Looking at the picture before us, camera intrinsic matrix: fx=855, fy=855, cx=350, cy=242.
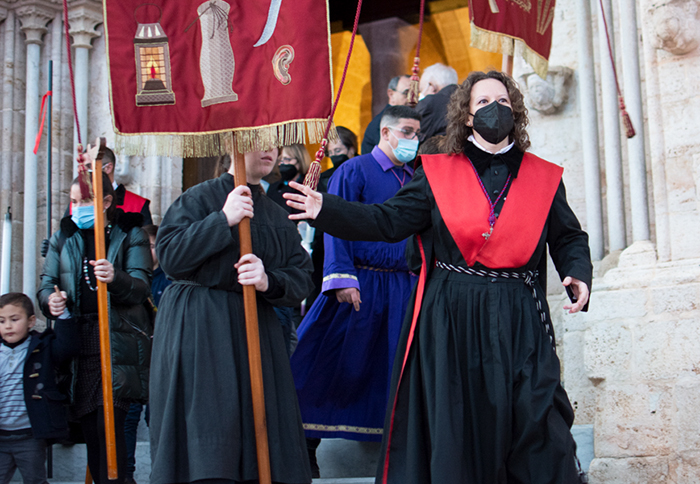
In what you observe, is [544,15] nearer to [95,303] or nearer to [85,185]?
[85,185]

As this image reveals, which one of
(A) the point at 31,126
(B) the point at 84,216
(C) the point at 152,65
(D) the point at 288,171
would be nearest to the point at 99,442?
(B) the point at 84,216

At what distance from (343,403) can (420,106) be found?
1.78 meters

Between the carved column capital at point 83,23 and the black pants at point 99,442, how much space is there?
4.40 m

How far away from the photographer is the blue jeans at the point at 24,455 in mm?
4426

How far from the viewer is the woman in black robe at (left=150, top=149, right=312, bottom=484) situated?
332 centimetres

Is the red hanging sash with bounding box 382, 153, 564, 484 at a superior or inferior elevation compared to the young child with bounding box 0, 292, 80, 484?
superior

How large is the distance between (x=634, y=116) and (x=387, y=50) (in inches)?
153

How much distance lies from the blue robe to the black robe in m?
1.12

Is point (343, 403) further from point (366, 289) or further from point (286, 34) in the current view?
point (286, 34)

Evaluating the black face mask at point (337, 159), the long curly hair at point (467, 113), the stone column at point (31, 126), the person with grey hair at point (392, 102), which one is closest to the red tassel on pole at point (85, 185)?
the person with grey hair at point (392, 102)

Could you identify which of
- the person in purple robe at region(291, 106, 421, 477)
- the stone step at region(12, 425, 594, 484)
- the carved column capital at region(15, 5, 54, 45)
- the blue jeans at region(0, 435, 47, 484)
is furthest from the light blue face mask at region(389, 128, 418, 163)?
the carved column capital at region(15, 5, 54, 45)

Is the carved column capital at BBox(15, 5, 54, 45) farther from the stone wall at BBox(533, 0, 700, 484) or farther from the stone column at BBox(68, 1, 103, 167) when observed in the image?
the stone wall at BBox(533, 0, 700, 484)

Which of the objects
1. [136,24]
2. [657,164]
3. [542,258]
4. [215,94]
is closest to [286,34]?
[215,94]

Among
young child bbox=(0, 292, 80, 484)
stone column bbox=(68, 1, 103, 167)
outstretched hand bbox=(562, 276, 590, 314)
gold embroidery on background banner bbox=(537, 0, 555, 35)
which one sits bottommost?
young child bbox=(0, 292, 80, 484)
